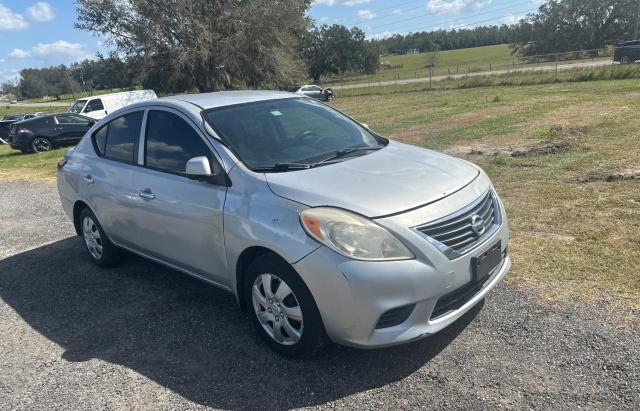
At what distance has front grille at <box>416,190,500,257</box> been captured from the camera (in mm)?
3037

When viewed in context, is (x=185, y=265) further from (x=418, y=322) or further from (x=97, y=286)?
(x=418, y=322)

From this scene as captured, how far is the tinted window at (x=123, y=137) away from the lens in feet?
15.3

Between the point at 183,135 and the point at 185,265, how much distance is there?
1039 mm

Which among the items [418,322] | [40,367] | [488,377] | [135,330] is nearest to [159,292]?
[135,330]

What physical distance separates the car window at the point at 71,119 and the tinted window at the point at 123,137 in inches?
671

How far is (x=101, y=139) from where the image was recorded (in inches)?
Result: 206

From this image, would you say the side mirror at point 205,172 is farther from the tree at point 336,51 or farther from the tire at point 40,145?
the tree at point 336,51

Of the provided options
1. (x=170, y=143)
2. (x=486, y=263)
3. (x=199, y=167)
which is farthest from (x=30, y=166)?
(x=486, y=263)

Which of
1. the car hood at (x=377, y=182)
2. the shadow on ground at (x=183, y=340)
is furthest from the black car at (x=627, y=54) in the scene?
the shadow on ground at (x=183, y=340)

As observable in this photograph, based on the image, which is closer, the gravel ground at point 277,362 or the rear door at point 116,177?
the gravel ground at point 277,362

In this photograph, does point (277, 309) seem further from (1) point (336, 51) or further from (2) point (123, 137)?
(1) point (336, 51)

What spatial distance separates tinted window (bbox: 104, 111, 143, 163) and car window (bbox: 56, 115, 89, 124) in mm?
17055

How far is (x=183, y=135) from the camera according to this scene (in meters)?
4.12

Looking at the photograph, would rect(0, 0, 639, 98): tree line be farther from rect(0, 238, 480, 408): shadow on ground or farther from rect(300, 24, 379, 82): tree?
rect(300, 24, 379, 82): tree
